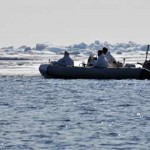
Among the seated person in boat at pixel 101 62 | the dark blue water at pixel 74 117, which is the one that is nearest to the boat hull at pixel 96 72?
the seated person in boat at pixel 101 62

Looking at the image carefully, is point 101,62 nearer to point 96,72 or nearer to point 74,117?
point 96,72

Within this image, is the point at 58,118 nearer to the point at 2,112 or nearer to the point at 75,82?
the point at 2,112

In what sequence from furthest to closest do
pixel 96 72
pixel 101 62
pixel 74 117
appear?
pixel 96 72 < pixel 101 62 < pixel 74 117

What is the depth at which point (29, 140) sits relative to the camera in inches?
1054

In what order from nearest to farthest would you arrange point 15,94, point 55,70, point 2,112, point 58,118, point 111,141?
point 111,141 → point 58,118 → point 2,112 → point 15,94 → point 55,70

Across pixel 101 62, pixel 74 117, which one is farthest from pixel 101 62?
pixel 74 117

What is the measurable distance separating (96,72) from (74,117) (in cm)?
2571

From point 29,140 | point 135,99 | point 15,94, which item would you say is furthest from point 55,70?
point 29,140

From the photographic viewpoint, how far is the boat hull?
58.2 metres

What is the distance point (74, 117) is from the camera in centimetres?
3247

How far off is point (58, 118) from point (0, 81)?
87.4 ft

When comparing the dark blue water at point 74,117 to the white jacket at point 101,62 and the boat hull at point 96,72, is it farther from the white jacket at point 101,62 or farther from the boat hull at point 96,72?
the boat hull at point 96,72

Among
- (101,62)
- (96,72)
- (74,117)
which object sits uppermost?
(101,62)

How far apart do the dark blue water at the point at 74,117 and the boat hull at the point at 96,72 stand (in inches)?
276
